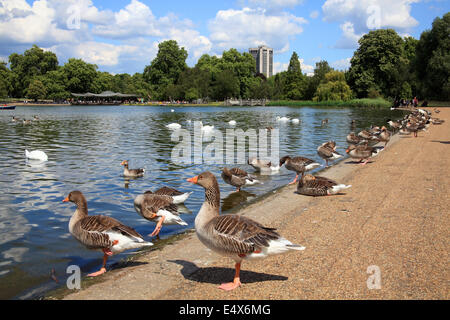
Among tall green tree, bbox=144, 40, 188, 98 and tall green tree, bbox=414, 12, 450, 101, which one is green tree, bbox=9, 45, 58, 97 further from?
tall green tree, bbox=414, 12, 450, 101

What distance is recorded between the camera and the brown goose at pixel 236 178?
12.4 m

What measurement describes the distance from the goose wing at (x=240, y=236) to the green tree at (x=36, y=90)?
142 metres

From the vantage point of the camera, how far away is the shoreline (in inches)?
201

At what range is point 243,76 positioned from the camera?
152 metres

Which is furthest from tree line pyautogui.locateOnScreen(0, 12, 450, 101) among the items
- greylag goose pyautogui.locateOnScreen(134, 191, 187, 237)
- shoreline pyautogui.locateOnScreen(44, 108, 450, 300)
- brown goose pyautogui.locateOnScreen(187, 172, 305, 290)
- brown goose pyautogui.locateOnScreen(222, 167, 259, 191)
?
brown goose pyautogui.locateOnScreen(187, 172, 305, 290)

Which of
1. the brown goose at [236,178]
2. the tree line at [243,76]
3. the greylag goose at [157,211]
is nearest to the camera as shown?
the greylag goose at [157,211]

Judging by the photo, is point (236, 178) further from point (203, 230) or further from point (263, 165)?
point (203, 230)

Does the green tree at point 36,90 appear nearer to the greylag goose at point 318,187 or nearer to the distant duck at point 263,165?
the distant duck at point 263,165

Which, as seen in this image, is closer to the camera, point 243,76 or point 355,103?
point 355,103

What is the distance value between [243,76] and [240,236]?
495 ft

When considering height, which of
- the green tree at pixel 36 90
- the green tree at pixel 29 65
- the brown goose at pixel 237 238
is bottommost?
the brown goose at pixel 237 238

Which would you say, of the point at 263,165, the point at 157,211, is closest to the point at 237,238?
the point at 157,211

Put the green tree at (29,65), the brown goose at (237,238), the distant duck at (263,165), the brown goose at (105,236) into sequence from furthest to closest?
the green tree at (29,65) < the distant duck at (263,165) < the brown goose at (105,236) < the brown goose at (237,238)

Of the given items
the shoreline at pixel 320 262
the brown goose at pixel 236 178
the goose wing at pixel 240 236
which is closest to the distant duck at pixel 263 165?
the brown goose at pixel 236 178
